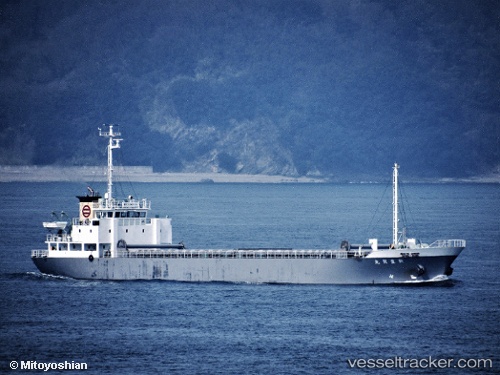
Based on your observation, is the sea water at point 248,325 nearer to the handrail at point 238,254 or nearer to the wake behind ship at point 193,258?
the wake behind ship at point 193,258

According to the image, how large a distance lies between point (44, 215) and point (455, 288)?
86769mm

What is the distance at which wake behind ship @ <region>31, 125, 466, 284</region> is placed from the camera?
71.6m

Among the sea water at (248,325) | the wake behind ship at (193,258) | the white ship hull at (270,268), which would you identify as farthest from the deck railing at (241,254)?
the sea water at (248,325)

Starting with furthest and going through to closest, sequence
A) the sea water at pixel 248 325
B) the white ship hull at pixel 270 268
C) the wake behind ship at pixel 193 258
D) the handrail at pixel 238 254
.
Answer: the handrail at pixel 238 254 < the wake behind ship at pixel 193 258 < the white ship hull at pixel 270 268 < the sea water at pixel 248 325

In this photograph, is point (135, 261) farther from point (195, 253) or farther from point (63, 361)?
point (63, 361)

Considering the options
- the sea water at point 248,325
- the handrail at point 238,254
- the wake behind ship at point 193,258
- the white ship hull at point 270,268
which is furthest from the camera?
the handrail at point 238,254

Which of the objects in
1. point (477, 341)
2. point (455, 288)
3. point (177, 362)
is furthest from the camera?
point (455, 288)

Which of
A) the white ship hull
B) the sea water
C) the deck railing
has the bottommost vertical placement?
the sea water

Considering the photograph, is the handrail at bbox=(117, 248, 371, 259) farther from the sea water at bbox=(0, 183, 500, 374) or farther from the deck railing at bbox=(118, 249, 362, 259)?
the sea water at bbox=(0, 183, 500, 374)

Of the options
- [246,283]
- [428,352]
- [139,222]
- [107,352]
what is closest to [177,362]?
[107,352]

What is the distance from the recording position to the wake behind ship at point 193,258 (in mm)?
71625

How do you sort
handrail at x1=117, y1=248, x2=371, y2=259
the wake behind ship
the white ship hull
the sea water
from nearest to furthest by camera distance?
the sea water
the white ship hull
the wake behind ship
handrail at x1=117, y1=248, x2=371, y2=259

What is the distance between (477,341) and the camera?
57.7 metres

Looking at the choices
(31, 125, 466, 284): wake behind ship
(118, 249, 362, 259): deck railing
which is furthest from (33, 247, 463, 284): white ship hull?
(118, 249, 362, 259): deck railing
